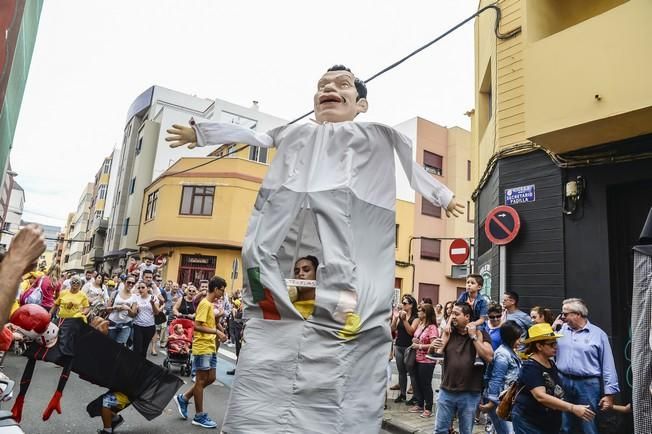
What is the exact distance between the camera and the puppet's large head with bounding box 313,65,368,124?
11.8 ft

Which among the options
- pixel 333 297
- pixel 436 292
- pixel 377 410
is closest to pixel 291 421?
pixel 377 410

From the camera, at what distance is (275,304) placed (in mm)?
2881

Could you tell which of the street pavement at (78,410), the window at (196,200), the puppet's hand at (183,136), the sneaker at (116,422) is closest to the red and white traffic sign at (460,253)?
the street pavement at (78,410)

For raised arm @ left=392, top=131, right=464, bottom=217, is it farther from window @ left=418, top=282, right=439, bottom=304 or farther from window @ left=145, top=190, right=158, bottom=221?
window @ left=145, top=190, right=158, bottom=221

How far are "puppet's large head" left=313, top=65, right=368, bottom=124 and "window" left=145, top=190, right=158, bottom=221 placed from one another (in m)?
26.6

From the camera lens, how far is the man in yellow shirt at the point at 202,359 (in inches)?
233

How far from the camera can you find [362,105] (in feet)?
12.7

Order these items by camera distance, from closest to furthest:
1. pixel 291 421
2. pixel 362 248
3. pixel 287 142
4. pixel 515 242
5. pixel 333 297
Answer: pixel 291 421 < pixel 333 297 < pixel 362 248 < pixel 287 142 < pixel 515 242

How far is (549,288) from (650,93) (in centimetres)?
314

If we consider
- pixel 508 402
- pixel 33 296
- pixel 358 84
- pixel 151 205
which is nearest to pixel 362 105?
pixel 358 84

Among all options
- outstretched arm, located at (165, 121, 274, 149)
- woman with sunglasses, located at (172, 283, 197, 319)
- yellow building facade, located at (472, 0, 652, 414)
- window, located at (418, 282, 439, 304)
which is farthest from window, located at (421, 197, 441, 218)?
outstretched arm, located at (165, 121, 274, 149)

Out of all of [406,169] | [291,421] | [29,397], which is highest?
[406,169]

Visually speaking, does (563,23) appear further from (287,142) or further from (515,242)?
(287,142)

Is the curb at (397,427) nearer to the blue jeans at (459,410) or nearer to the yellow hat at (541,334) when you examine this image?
the blue jeans at (459,410)
